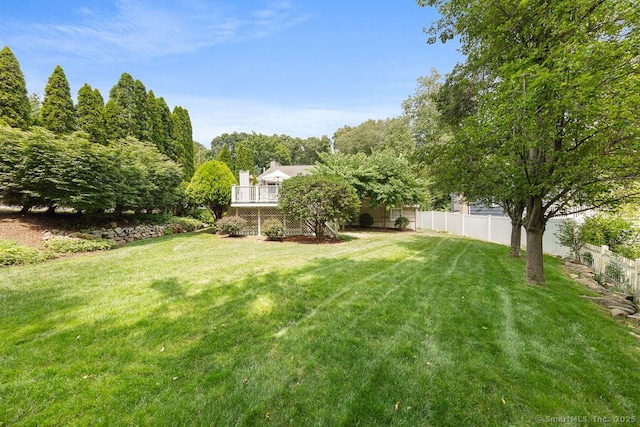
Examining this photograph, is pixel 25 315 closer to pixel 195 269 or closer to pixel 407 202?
pixel 195 269

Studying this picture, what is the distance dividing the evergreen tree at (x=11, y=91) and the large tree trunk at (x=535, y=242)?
1767cm

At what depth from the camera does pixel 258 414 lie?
2.07 meters

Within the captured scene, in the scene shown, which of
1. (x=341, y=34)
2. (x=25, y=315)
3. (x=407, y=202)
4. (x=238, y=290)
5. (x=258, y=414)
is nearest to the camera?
(x=258, y=414)

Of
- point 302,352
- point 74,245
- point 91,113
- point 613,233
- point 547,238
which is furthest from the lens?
point 91,113

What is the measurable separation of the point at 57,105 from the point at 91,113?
1.44 metres

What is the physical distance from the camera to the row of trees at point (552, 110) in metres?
3.81

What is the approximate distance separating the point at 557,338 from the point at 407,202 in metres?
13.9

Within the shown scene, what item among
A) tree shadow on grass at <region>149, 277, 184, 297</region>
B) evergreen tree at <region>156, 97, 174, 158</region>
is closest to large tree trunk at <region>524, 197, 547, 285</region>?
tree shadow on grass at <region>149, 277, 184, 297</region>

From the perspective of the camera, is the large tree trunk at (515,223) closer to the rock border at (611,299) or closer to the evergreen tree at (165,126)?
the rock border at (611,299)

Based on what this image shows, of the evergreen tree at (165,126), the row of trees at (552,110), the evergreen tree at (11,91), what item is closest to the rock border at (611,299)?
the row of trees at (552,110)

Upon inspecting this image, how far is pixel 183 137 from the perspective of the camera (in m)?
20.3

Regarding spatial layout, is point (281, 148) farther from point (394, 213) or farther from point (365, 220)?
point (365, 220)

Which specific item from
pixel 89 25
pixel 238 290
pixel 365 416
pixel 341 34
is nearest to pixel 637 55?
pixel 365 416


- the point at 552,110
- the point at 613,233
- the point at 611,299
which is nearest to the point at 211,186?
the point at 552,110
